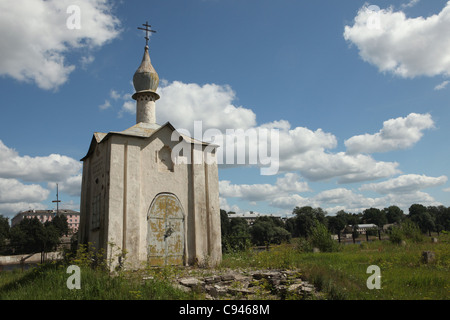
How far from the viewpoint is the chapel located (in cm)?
1084

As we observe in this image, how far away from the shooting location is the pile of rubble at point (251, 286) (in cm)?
803

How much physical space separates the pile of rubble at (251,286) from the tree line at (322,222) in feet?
31.3

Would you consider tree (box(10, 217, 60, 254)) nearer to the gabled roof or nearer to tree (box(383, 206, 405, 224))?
the gabled roof

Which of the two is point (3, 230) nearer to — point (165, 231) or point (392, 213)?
point (165, 231)

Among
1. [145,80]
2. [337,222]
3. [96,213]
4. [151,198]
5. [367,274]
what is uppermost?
[145,80]

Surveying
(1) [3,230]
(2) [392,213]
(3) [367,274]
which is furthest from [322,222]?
(1) [3,230]

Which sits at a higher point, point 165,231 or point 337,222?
point 165,231

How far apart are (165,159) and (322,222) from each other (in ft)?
171

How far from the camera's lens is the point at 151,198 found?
A: 1165 cm

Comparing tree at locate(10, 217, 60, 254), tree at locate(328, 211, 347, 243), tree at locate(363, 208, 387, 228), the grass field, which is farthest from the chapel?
tree at locate(363, 208, 387, 228)

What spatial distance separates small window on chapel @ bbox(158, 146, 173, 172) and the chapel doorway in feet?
3.50
